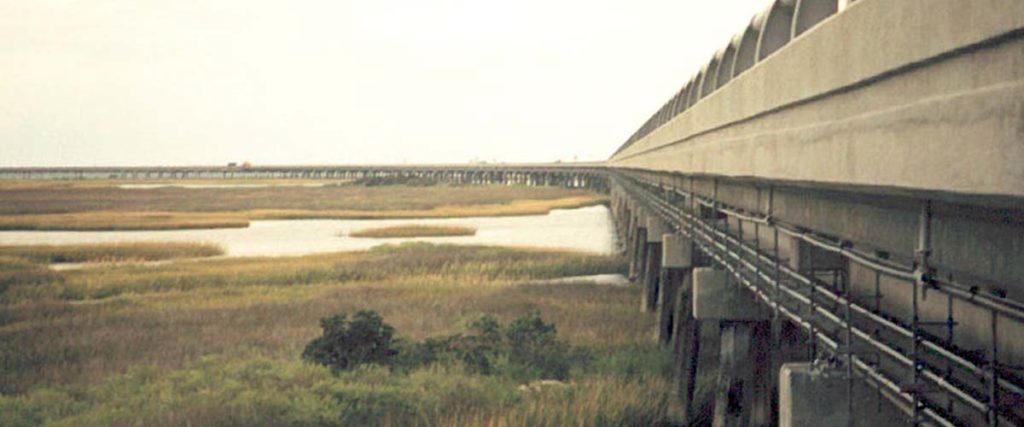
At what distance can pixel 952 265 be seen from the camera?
512cm

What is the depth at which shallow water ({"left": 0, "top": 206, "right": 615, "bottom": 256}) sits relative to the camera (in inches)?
1811

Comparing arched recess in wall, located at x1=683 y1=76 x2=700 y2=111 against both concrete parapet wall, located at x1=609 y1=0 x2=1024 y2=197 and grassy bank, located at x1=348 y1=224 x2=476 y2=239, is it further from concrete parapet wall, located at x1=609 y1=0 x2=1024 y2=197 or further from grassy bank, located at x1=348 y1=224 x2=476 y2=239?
grassy bank, located at x1=348 y1=224 x2=476 y2=239

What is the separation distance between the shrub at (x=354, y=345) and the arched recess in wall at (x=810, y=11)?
435 inches

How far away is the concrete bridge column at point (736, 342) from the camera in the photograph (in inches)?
410

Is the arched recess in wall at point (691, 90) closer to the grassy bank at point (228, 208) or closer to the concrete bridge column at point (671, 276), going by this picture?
the concrete bridge column at point (671, 276)

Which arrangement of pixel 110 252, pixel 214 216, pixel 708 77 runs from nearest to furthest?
pixel 708 77
pixel 110 252
pixel 214 216

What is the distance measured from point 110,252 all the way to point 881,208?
40633 mm

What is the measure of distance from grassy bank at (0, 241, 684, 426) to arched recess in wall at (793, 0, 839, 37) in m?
6.87

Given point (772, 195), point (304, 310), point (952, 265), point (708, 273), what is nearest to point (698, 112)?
point (708, 273)

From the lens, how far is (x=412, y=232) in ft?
179

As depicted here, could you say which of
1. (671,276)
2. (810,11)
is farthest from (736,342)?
(671,276)

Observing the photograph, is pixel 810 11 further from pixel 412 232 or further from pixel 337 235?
pixel 337 235

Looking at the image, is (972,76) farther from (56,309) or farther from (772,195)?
(56,309)

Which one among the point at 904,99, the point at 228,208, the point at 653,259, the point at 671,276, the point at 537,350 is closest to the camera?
the point at 904,99
